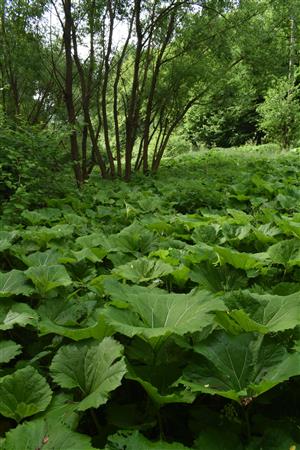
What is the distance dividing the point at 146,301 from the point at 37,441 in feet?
2.05

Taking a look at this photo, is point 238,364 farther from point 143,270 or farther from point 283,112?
point 283,112

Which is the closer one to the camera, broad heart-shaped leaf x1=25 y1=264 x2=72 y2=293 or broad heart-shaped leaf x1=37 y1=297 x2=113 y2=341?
broad heart-shaped leaf x1=37 y1=297 x2=113 y2=341

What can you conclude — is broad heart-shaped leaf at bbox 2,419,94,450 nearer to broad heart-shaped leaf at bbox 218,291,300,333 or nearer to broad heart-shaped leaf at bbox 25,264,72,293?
broad heart-shaped leaf at bbox 218,291,300,333

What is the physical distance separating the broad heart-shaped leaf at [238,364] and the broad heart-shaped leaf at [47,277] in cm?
95

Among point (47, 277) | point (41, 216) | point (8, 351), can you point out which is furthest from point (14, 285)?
point (41, 216)

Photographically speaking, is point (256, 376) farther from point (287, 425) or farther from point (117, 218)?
point (117, 218)

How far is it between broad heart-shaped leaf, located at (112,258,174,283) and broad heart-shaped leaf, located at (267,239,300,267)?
0.59 metres

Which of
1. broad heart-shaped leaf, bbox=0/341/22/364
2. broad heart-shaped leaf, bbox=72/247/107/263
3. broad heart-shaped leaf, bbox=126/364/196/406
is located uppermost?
broad heart-shaped leaf, bbox=72/247/107/263

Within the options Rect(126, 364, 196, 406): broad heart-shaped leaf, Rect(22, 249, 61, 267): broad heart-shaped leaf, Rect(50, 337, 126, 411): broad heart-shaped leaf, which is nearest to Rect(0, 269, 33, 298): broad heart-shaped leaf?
Rect(22, 249, 61, 267): broad heart-shaped leaf

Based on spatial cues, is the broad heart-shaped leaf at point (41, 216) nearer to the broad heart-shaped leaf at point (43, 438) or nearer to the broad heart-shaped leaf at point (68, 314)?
the broad heart-shaped leaf at point (68, 314)

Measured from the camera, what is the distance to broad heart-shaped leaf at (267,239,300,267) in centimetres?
221

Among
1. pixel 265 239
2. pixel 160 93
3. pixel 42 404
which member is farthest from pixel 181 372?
pixel 160 93

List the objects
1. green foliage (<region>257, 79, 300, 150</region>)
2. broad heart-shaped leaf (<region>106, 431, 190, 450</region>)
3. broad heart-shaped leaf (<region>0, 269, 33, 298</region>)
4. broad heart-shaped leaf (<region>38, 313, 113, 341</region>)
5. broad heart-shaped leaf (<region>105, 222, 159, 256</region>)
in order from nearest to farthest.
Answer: broad heart-shaped leaf (<region>106, 431, 190, 450</region>)
broad heart-shaped leaf (<region>38, 313, 113, 341</region>)
broad heart-shaped leaf (<region>0, 269, 33, 298</region>)
broad heart-shaped leaf (<region>105, 222, 159, 256</region>)
green foliage (<region>257, 79, 300, 150</region>)

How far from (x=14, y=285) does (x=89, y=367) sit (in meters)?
0.89
